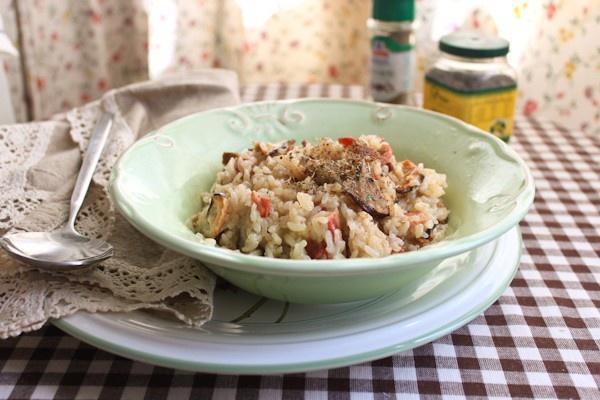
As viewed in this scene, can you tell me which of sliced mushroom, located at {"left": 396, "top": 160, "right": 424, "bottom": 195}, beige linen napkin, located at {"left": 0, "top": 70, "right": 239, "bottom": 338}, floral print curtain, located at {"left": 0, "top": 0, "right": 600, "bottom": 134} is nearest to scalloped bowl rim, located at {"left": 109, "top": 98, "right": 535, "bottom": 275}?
beige linen napkin, located at {"left": 0, "top": 70, "right": 239, "bottom": 338}

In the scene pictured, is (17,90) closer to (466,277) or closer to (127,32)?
(127,32)

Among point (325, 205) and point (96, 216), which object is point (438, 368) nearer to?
point (325, 205)

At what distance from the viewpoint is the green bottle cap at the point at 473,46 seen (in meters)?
1.54

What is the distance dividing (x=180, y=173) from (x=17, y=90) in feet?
6.81

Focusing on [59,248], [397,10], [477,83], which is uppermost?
[397,10]

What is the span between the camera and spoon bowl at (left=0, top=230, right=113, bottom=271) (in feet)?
3.09

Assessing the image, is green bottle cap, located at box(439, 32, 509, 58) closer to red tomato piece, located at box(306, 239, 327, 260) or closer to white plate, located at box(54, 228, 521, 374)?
white plate, located at box(54, 228, 521, 374)

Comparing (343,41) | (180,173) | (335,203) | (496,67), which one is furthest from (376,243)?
(343,41)

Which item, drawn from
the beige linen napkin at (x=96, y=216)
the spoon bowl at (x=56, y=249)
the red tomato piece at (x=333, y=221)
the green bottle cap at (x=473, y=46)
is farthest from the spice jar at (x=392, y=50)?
the spoon bowl at (x=56, y=249)

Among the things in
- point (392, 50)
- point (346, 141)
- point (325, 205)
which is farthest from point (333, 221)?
point (392, 50)

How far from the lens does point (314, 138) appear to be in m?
1.37

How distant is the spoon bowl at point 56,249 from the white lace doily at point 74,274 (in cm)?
2

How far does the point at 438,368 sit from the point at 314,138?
0.62 m

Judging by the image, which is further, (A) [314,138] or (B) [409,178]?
(A) [314,138]
